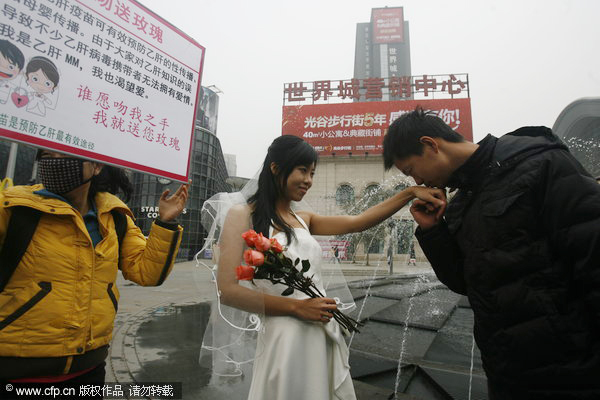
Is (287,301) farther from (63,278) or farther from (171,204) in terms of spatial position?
(63,278)

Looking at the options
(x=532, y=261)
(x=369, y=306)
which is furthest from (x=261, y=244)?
(x=369, y=306)

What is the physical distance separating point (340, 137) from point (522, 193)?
27543 millimetres

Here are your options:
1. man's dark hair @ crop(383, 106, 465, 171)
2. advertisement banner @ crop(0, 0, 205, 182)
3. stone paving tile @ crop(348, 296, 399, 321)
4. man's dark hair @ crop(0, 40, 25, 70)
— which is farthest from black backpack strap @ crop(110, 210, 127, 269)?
stone paving tile @ crop(348, 296, 399, 321)

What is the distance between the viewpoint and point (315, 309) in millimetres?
1285

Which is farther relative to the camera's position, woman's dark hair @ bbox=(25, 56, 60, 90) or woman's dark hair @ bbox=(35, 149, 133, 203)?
woman's dark hair @ bbox=(35, 149, 133, 203)

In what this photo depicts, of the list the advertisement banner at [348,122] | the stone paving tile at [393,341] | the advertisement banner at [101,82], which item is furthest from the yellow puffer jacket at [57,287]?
the advertisement banner at [348,122]

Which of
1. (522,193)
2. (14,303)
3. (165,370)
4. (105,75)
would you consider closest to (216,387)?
(165,370)

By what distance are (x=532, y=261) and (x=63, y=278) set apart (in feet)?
5.89

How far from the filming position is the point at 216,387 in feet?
8.81

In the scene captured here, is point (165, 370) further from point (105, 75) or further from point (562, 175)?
point (562, 175)

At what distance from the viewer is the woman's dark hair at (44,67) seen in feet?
3.76

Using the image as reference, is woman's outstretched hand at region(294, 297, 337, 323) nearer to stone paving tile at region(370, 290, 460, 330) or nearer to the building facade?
stone paving tile at region(370, 290, 460, 330)

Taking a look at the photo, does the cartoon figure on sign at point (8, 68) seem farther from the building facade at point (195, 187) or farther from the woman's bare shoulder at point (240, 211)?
the building facade at point (195, 187)

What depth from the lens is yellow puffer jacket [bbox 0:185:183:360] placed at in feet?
3.86
